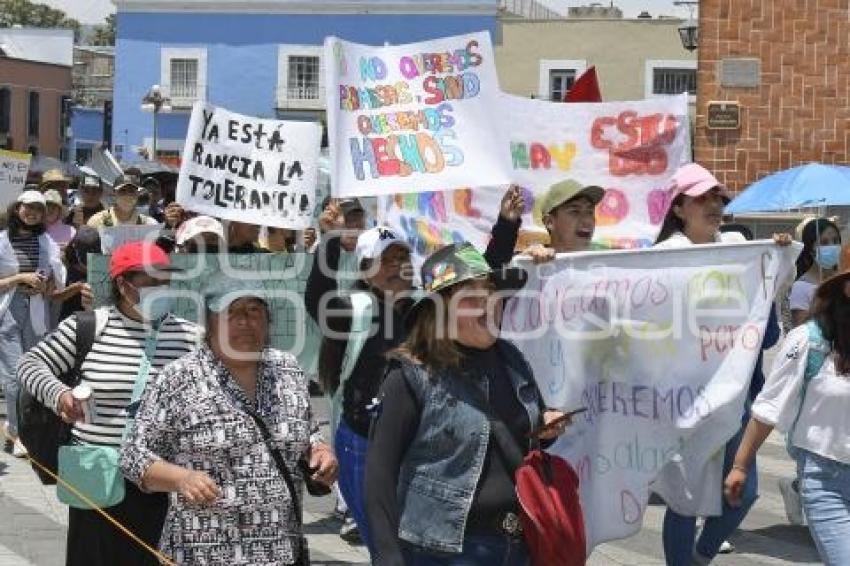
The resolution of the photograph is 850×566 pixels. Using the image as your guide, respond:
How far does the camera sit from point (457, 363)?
4.78 metres

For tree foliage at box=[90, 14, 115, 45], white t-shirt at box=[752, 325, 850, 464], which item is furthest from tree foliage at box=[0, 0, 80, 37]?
white t-shirt at box=[752, 325, 850, 464]

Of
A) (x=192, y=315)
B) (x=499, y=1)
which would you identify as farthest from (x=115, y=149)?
(x=192, y=315)

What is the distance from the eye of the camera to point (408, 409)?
475 cm

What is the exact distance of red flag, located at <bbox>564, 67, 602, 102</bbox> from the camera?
A: 32.5 feet

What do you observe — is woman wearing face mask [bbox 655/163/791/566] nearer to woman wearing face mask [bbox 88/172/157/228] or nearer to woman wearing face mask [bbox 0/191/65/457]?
woman wearing face mask [bbox 0/191/65/457]

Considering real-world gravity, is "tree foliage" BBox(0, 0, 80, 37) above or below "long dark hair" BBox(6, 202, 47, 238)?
above

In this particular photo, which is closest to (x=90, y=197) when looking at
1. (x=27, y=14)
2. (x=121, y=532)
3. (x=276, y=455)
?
(x=121, y=532)

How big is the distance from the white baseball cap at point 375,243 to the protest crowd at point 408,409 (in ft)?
0.04

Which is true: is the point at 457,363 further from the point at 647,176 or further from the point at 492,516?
the point at 647,176

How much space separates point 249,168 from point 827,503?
6.45 metres

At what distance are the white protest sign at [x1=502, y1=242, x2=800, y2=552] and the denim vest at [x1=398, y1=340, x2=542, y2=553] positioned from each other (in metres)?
1.81

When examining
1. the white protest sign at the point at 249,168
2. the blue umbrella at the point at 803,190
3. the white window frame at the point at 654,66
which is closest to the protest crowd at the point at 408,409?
the white protest sign at the point at 249,168

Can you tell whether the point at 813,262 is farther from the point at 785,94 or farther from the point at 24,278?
the point at 785,94

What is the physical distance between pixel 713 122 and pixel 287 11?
34.4 m
